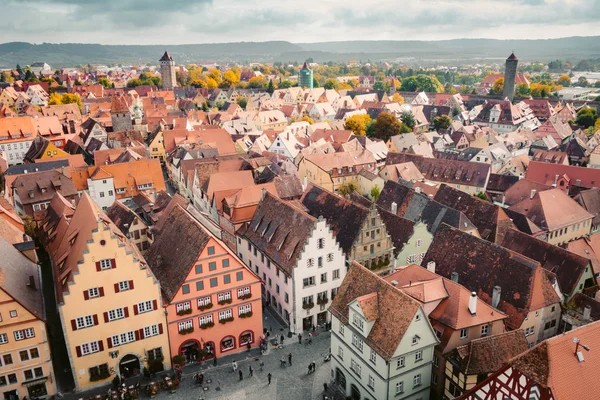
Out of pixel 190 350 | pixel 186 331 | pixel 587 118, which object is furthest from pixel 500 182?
pixel 587 118

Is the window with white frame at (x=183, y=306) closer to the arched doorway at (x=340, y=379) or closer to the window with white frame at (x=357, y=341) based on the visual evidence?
the arched doorway at (x=340, y=379)

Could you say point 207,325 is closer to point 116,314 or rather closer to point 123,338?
point 123,338

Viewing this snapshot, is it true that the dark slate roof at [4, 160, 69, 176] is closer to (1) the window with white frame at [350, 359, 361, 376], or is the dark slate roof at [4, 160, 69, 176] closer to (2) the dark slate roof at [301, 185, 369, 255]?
(2) the dark slate roof at [301, 185, 369, 255]

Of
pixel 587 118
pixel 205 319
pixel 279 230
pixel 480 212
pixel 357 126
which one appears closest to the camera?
pixel 205 319

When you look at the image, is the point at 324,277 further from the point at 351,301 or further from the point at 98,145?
the point at 98,145

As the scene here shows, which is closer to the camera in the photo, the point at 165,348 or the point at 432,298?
the point at 432,298

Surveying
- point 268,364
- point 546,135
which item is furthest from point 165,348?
point 546,135
